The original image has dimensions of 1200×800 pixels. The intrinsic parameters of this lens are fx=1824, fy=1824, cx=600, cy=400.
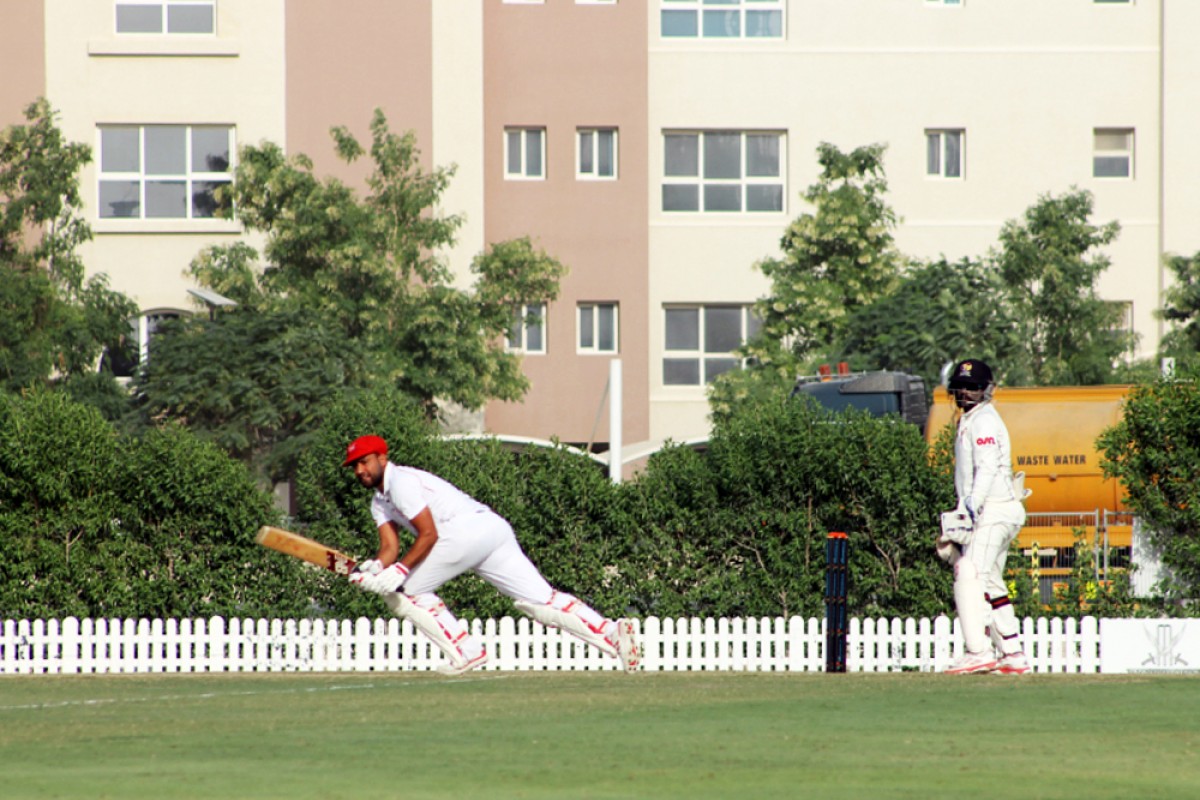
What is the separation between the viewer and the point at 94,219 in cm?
3778

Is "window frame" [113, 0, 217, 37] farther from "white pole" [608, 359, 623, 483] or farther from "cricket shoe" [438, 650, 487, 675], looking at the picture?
"cricket shoe" [438, 650, 487, 675]

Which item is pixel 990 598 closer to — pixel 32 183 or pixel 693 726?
pixel 693 726

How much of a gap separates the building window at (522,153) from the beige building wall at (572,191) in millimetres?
212

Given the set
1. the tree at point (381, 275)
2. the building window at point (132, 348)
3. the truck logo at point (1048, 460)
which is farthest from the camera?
the building window at point (132, 348)

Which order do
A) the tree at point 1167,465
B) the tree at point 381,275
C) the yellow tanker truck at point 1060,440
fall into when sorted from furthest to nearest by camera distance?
the tree at point 381,275 < the yellow tanker truck at point 1060,440 < the tree at point 1167,465

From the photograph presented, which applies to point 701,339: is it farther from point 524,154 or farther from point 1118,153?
point 1118,153

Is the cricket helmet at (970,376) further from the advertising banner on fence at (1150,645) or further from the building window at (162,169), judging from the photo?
the building window at (162,169)

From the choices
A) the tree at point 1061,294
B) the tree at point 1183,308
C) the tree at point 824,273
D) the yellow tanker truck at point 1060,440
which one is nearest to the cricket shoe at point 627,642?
the yellow tanker truck at point 1060,440

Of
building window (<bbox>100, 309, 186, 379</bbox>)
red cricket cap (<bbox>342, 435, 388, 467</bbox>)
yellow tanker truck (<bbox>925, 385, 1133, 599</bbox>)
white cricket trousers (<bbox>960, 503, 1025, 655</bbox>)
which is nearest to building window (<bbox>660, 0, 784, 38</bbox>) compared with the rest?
building window (<bbox>100, 309, 186, 379</bbox>)

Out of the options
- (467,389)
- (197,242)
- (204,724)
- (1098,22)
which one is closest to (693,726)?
(204,724)

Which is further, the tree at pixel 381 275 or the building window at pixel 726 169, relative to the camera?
the building window at pixel 726 169

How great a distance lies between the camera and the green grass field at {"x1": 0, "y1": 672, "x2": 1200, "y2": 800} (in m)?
6.88

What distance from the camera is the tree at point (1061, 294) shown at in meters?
34.4

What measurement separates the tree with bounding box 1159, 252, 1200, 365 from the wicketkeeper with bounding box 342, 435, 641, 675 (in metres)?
24.6
